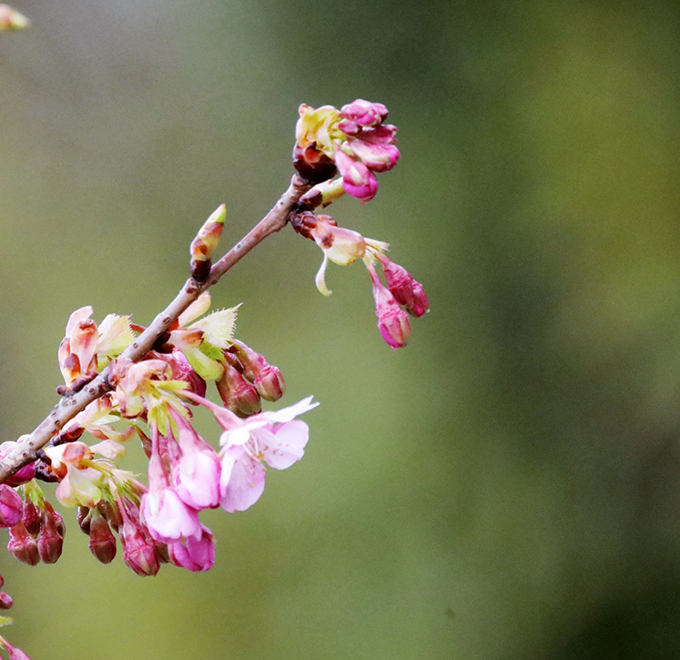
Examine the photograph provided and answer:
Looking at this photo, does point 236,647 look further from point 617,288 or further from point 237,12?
point 237,12

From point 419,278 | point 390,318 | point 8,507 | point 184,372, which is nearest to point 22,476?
point 8,507

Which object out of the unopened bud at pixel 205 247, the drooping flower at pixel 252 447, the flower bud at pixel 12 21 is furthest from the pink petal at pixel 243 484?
the flower bud at pixel 12 21

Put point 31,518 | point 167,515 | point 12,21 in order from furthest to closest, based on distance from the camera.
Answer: point 31,518
point 167,515
point 12,21

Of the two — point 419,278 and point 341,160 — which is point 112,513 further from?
point 419,278

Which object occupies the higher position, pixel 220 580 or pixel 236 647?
pixel 220 580

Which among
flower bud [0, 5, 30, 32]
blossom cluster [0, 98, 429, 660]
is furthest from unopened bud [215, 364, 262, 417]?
flower bud [0, 5, 30, 32]

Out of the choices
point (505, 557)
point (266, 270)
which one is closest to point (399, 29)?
point (266, 270)

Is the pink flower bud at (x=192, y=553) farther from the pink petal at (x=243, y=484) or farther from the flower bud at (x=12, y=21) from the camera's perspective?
the flower bud at (x=12, y=21)
